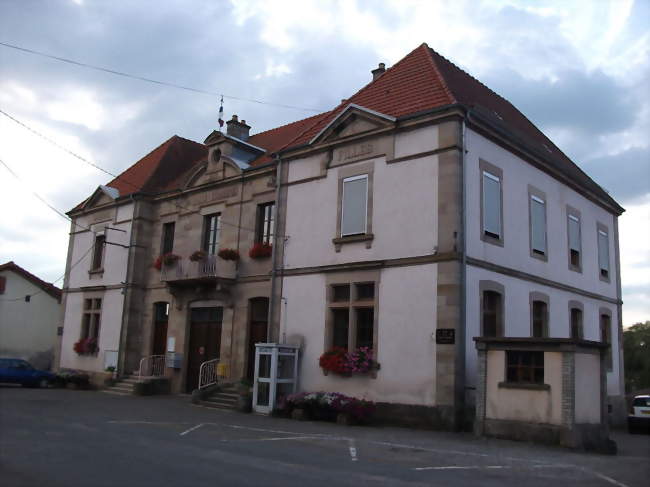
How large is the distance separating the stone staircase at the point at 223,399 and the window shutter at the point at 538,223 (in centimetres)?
957

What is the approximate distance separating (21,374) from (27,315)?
327 inches

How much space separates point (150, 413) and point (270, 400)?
305 centimetres

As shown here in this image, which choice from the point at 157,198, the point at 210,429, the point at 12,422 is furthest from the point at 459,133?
the point at 157,198

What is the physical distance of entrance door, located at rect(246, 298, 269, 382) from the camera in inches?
795

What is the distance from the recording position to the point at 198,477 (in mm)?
7898

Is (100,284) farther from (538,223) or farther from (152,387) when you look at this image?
(538,223)

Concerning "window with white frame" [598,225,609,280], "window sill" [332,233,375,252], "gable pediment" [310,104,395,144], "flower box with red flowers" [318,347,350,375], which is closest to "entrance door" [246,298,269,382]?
"flower box with red flowers" [318,347,350,375]

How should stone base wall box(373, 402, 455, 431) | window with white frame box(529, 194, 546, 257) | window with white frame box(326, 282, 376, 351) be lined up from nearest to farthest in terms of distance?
stone base wall box(373, 402, 455, 431)
window with white frame box(326, 282, 376, 351)
window with white frame box(529, 194, 546, 257)

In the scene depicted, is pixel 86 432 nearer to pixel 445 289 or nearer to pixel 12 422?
pixel 12 422

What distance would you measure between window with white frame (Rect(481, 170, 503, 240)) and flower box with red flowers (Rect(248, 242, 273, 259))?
6556mm

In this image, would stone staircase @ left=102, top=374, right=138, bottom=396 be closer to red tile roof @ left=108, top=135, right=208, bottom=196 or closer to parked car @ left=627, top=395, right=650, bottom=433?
red tile roof @ left=108, top=135, right=208, bottom=196

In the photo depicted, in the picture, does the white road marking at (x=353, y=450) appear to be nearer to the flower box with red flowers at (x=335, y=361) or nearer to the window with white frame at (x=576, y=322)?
the flower box with red flowers at (x=335, y=361)

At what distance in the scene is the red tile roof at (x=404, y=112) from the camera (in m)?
17.6

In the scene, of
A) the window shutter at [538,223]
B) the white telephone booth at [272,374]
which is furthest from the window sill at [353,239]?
the window shutter at [538,223]
